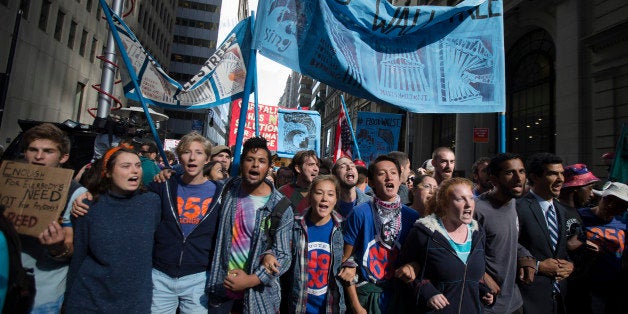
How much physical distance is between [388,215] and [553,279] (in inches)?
62.8

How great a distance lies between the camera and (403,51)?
4348 millimetres

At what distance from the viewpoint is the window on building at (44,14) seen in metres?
18.3

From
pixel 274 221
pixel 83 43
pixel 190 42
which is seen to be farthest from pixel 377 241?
pixel 190 42

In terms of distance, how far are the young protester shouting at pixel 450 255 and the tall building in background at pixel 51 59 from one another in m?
15.2

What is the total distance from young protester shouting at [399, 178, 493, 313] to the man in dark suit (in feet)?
2.21

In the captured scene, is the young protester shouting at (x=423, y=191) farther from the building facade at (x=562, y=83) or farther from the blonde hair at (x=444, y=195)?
the building facade at (x=562, y=83)

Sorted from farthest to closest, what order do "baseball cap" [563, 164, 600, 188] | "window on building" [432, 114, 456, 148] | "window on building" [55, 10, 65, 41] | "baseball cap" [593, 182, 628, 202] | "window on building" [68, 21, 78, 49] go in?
"window on building" [68, 21, 78, 49], "window on building" [432, 114, 456, 148], "window on building" [55, 10, 65, 41], "baseball cap" [563, 164, 600, 188], "baseball cap" [593, 182, 628, 202]

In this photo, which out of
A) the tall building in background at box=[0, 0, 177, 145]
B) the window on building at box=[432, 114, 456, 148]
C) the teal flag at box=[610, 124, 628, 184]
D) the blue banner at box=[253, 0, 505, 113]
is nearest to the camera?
the blue banner at box=[253, 0, 505, 113]

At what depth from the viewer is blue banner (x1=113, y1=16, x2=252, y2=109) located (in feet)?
16.1

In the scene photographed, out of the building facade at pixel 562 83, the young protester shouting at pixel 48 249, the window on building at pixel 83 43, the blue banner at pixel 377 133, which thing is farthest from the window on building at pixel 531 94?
the window on building at pixel 83 43

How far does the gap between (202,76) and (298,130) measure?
560 centimetres

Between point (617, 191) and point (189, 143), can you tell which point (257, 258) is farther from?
point (617, 191)

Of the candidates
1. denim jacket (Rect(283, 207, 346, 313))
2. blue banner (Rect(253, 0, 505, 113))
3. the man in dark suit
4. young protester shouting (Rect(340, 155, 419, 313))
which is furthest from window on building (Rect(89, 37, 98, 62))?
the man in dark suit

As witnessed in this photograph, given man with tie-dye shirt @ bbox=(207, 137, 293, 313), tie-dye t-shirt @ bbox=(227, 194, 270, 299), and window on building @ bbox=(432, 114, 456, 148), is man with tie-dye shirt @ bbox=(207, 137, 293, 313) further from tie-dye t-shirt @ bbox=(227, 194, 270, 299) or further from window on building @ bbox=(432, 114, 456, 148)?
window on building @ bbox=(432, 114, 456, 148)
